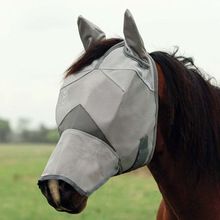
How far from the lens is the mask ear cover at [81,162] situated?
2986 millimetres

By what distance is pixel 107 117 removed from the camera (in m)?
3.11

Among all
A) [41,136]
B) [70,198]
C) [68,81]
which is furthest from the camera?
[41,136]

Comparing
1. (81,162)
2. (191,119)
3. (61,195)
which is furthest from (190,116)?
(61,195)

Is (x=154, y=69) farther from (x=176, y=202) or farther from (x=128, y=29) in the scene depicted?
(x=176, y=202)

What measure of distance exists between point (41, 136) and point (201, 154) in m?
75.5

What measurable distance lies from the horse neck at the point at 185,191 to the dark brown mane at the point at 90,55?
718 mm

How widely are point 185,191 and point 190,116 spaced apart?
18.4 inches

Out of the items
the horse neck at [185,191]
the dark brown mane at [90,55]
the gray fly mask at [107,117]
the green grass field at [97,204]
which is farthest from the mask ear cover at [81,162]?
the green grass field at [97,204]

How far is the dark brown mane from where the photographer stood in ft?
10.8

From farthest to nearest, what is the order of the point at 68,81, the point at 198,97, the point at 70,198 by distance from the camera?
1. the point at 198,97
2. the point at 68,81
3. the point at 70,198

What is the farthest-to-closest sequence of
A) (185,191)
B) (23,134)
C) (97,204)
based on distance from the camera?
(23,134) → (97,204) → (185,191)

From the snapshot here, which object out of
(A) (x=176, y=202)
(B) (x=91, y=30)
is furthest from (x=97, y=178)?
(B) (x=91, y=30)

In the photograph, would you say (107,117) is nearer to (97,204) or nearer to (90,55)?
(90,55)

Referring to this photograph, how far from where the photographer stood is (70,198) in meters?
3.02
